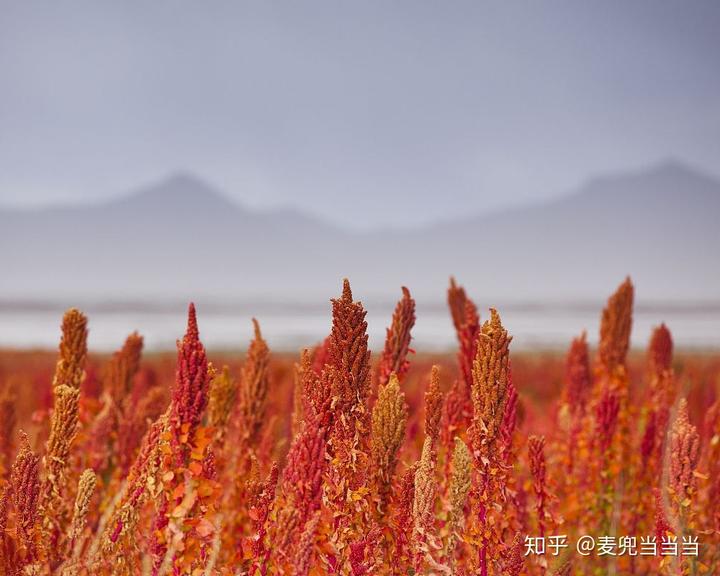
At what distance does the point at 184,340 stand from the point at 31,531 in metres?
1.63

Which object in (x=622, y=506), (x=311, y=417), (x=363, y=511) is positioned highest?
(x=311, y=417)

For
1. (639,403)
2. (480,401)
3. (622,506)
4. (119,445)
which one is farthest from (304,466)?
(639,403)

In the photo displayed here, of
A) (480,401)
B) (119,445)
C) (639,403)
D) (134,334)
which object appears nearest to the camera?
(480,401)

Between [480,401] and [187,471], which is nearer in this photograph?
[187,471]

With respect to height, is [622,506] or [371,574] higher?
[371,574]

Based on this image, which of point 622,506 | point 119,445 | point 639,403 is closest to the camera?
point 119,445

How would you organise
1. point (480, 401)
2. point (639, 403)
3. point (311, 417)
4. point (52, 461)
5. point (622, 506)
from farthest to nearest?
point (639, 403), point (622, 506), point (52, 461), point (480, 401), point (311, 417)

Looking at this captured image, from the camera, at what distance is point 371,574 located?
3.68 metres

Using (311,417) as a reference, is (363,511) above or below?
below

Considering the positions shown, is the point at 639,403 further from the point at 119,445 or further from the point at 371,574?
the point at 371,574

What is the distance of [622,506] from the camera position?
779cm

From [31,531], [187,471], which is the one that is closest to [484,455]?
[187,471]

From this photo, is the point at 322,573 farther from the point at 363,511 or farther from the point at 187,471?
the point at 187,471

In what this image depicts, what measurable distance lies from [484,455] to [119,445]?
3.86m
